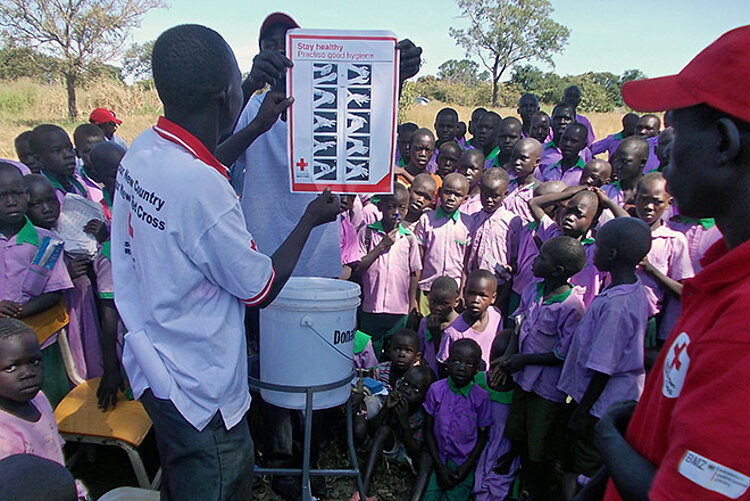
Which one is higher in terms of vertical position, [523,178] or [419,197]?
[523,178]

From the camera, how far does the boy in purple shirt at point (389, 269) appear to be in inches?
174

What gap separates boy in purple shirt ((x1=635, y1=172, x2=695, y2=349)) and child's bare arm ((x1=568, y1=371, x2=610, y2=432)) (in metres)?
0.97

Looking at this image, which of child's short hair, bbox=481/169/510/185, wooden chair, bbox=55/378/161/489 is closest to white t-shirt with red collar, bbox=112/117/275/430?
wooden chair, bbox=55/378/161/489

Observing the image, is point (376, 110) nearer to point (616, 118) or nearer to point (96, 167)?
point (96, 167)

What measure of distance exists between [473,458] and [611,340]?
119cm

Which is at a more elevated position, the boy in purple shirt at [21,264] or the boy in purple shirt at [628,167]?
the boy in purple shirt at [628,167]

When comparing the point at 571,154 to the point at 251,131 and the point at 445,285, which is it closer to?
the point at 445,285

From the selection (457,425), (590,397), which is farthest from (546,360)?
(457,425)

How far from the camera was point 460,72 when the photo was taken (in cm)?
6631

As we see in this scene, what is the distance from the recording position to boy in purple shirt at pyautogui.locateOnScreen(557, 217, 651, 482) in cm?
259

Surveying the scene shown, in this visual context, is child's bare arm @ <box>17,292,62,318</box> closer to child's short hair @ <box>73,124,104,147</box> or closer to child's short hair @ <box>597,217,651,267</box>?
child's short hair @ <box>73,124,104,147</box>

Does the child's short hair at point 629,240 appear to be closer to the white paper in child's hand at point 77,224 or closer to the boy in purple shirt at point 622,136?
the white paper in child's hand at point 77,224

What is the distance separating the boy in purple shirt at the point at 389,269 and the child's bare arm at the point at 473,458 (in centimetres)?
136

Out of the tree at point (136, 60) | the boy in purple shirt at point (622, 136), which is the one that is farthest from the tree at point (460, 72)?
the boy in purple shirt at point (622, 136)
